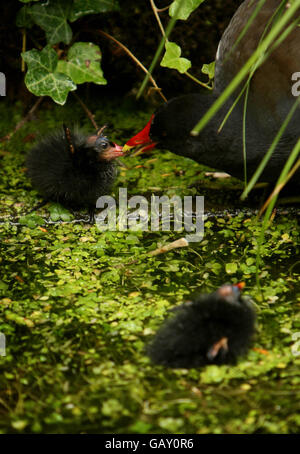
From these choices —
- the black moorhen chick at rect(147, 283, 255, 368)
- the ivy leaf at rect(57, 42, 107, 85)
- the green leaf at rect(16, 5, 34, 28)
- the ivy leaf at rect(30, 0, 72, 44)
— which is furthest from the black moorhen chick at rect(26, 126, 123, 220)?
the black moorhen chick at rect(147, 283, 255, 368)

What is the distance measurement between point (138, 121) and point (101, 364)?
196 centimetres

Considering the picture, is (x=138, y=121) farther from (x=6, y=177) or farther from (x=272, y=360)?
(x=272, y=360)

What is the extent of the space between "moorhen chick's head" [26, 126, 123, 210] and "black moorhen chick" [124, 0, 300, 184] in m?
0.31

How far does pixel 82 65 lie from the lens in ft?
9.43

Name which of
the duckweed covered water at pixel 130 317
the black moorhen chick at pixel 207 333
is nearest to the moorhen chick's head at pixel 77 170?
the duckweed covered water at pixel 130 317

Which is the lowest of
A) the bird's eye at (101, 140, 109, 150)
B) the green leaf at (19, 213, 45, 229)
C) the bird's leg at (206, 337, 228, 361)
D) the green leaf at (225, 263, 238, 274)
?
the bird's leg at (206, 337, 228, 361)

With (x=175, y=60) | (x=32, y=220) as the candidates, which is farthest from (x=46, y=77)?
(x=32, y=220)

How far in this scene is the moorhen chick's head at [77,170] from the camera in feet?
8.40

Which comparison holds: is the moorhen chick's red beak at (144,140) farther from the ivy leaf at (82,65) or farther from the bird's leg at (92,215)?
the ivy leaf at (82,65)

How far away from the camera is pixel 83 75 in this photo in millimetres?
2861

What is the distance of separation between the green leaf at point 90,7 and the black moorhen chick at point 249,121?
891 millimetres

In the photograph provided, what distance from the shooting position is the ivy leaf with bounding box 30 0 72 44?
288 cm

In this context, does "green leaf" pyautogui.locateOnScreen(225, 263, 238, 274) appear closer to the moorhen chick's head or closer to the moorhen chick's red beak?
the moorhen chick's red beak

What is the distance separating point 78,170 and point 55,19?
0.87 m
